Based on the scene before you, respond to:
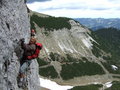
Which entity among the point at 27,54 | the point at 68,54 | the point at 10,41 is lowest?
the point at 68,54

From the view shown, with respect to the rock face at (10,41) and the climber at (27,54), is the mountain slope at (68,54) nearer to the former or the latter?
the climber at (27,54)

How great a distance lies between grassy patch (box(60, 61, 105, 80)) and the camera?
121688mm

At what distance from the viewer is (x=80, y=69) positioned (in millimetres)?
130125

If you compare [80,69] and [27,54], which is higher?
[27,54]

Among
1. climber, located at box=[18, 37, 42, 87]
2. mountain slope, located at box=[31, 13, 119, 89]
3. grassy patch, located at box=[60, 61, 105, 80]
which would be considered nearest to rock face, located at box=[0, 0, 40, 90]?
climber, located at box=[18, 37, 42, 87]

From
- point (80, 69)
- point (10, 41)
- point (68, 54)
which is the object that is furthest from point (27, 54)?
point (68, 54)

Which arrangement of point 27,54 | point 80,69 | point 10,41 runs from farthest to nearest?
point 80,69 < point 27,54 < point 10,41

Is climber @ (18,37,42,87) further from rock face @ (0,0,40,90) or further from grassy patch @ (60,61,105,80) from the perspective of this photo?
grassy patch @ (60,61,105,80)

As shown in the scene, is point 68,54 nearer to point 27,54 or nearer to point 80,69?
point 80,69

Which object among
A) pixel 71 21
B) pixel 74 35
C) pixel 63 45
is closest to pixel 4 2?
pixel 63 45

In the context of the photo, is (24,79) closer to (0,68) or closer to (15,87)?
(15,87)

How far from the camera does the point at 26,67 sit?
1744cm

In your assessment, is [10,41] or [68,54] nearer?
[10,41]

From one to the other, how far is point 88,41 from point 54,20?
26482 millimetres
